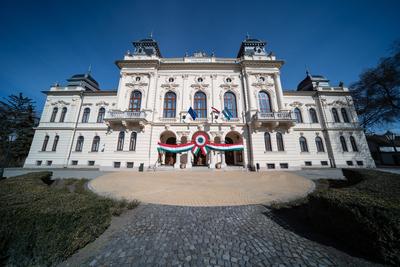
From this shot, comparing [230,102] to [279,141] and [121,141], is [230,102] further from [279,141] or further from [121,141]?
[121,141]

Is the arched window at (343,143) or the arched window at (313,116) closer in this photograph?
the arched window at (343,143)

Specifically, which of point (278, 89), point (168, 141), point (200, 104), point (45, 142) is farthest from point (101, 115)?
point (278, 89)

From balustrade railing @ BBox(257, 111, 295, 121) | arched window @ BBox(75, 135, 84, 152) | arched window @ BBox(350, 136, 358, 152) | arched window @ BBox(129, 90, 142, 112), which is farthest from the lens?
arched window @ BBox(75, 135, 84, 152)

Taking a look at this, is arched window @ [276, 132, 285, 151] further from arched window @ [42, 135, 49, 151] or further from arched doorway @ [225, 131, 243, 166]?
arched window @ [42, 135, 49, 151]

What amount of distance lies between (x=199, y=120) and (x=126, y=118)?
8.68 metres

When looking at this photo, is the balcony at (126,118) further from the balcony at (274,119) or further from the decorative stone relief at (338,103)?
the decorative stone relief at (338,103)

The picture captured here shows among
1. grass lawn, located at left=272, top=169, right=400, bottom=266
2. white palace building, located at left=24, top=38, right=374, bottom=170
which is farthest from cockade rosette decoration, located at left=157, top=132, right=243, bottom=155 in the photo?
grass lawn, located at left=272, top=169, right=400, bottom=266

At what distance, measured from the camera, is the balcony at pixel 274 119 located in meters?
15.1

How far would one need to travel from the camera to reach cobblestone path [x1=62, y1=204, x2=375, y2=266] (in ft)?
7.67

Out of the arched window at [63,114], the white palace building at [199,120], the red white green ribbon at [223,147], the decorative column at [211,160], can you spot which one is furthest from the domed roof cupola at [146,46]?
the decorative column at [211,160]

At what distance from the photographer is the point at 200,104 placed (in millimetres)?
17406

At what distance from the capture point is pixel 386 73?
53.2ft

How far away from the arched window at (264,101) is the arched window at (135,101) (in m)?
16.1

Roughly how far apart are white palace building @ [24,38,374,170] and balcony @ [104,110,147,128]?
12cm
